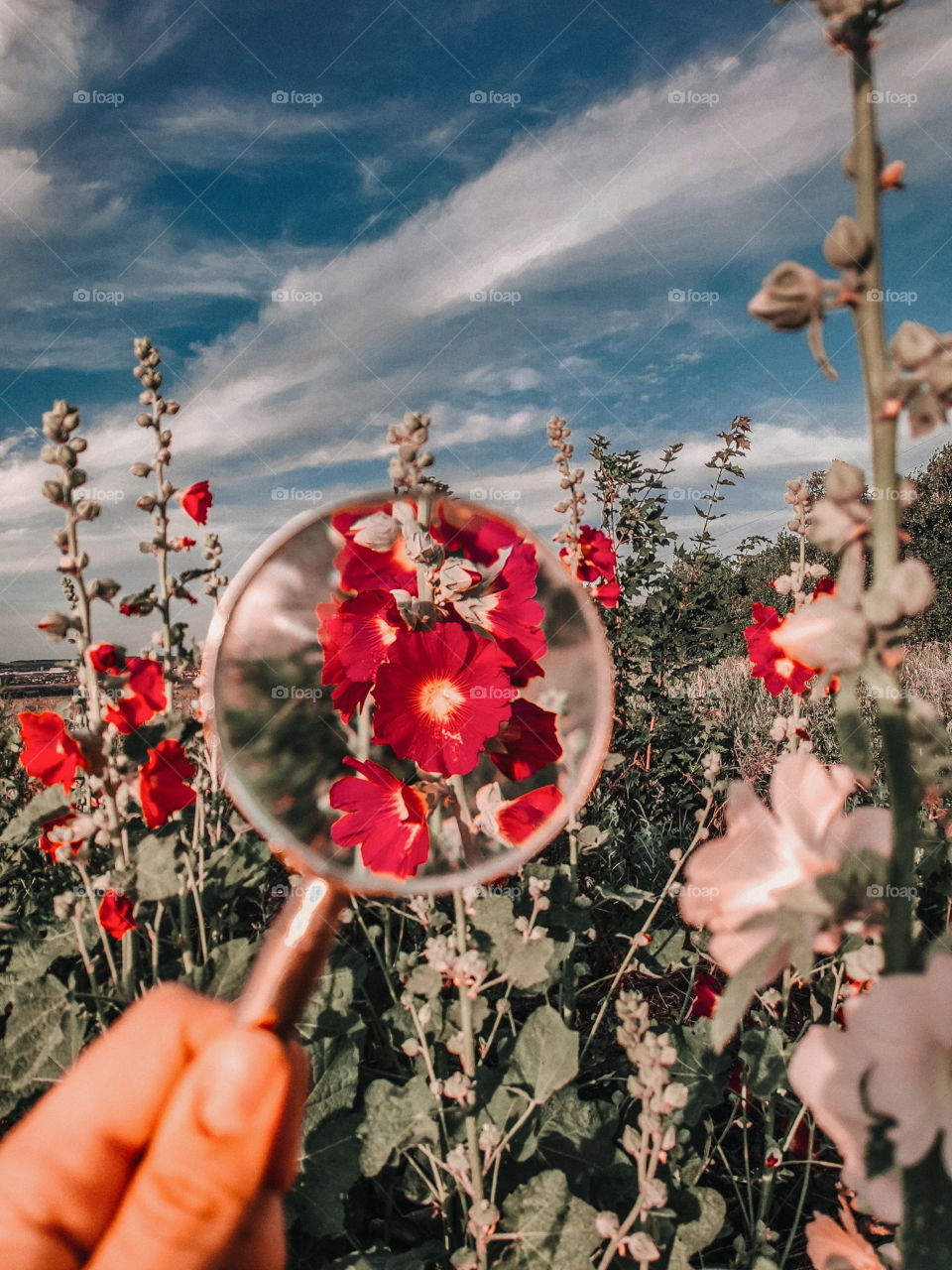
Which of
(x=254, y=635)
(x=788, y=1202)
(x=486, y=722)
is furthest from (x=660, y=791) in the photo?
(x=254, y=635)

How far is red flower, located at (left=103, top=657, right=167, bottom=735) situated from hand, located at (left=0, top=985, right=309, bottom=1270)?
1.87 meters

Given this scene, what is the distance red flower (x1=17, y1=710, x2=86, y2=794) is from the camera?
2547 mm

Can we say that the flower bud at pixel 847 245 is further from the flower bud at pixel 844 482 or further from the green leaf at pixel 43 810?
the green leaf at pixel 43 810

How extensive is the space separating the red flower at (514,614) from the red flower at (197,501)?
1780 mm

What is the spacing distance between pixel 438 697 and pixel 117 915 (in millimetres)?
1407

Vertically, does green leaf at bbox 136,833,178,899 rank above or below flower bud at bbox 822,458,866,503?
below

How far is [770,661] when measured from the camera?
3432mm

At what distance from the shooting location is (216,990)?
2.51 meters

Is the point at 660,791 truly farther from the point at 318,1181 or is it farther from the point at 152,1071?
the point at 152,1071

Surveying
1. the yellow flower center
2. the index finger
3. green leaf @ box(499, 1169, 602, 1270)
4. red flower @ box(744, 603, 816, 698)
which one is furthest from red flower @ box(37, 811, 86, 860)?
red flower @ box(744, 603, 816, 698)

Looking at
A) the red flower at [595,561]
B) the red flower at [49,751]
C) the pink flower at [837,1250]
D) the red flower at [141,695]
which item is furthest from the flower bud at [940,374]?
the red flower at [595,561]

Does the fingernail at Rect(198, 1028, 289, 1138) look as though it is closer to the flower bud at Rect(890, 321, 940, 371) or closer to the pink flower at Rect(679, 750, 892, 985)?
the pink flower at Rect(679, 750, 892, 985)

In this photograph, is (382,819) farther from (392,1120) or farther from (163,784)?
(392,1120)

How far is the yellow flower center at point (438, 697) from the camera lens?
5.38 ft
